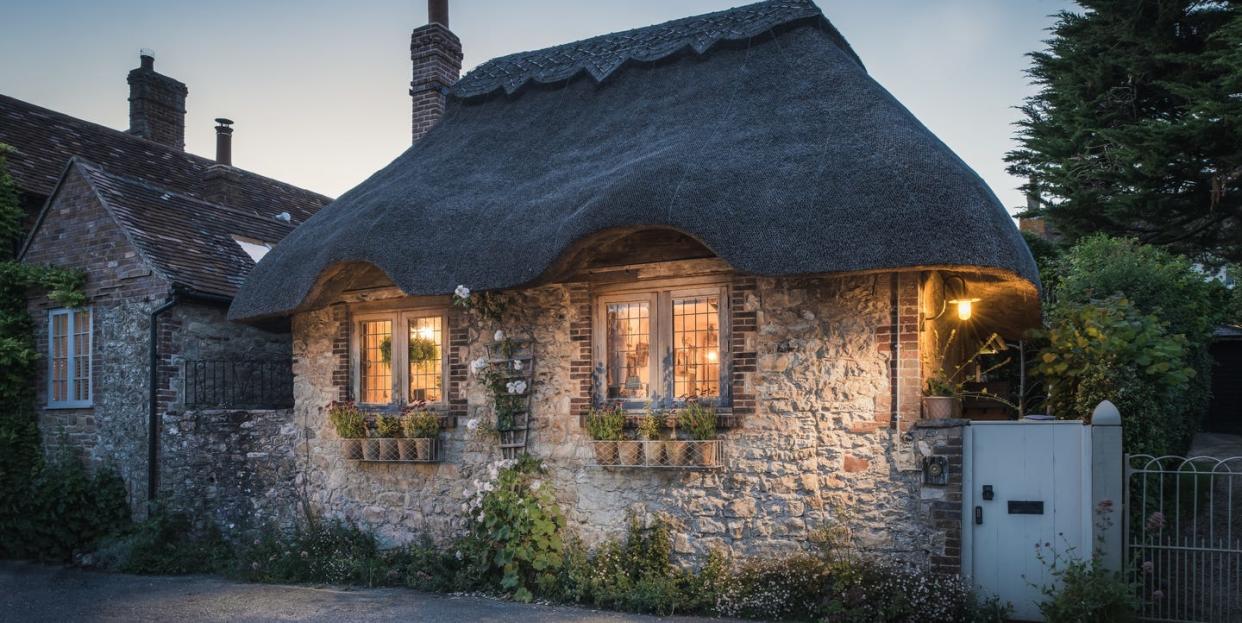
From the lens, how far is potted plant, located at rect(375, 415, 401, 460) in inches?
337

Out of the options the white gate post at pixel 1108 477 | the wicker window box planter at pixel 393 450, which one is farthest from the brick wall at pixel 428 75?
the white gate post at pixel 1108 477

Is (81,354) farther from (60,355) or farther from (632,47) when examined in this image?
(632,47)

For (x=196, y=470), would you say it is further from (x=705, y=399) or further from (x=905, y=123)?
(x=905, y=123)

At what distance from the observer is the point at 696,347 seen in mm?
7625

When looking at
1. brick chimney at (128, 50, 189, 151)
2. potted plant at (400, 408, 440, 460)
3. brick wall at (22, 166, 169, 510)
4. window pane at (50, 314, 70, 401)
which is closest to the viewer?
potted plant at (400, 408, 440, 460)

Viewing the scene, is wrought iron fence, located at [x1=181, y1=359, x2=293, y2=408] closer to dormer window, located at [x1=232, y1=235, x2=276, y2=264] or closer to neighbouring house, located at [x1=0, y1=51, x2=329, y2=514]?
neighbouring house, located at [x1=0, y1=51, x2=329, y2=514]

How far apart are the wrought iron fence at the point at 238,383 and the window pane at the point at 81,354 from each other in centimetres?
156

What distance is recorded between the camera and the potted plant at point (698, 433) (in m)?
7.16

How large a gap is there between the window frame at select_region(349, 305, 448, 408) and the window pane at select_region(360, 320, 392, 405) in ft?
0.11

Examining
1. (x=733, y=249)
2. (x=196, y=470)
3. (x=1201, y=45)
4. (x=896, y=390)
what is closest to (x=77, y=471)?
(x=196, y=470)

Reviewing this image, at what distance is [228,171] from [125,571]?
8322 mm

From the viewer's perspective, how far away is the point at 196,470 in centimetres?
971

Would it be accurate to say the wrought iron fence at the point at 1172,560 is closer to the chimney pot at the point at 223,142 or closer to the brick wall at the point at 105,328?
the brick wall at the point at 105,328

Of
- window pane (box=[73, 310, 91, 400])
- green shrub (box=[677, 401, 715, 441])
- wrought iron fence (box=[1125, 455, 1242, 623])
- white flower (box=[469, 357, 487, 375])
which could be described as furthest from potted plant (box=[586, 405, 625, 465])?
window pane (box=[73, 310, 91, 400])
